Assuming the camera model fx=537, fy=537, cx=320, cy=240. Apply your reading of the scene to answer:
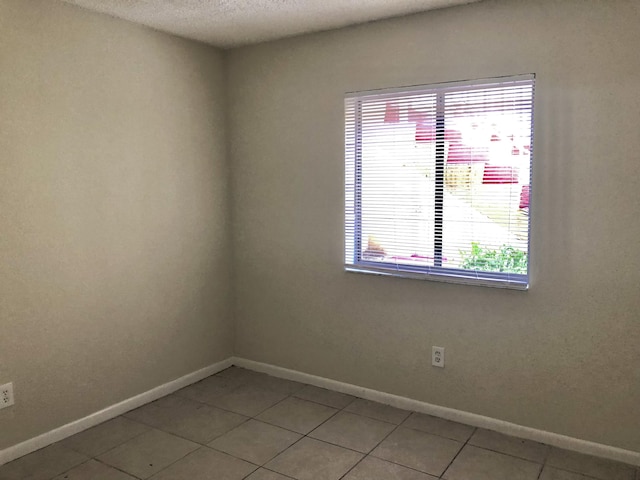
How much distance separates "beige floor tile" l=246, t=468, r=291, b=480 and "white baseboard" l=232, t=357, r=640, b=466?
1054 mm

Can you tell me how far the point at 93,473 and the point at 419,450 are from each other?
5.62 feet

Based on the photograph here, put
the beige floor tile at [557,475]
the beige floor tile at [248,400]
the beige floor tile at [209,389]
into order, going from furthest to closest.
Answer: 1. the beige floor tile at [209,389]
2. the beige floor tile at [248,400]
3. the beige floor tile at [557,475]

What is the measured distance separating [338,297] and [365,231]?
1.66 ft

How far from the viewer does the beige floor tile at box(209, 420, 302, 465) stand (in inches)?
115

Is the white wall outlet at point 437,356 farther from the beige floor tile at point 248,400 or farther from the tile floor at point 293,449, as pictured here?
the beige floor tile at point 248,400

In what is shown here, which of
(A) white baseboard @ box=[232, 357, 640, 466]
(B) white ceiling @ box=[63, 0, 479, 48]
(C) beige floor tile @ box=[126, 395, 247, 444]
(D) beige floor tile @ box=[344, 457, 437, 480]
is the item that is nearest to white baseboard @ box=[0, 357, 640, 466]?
(A) white baseboard @ box=[232, 357, 640, 466]

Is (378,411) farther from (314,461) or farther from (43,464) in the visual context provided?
(43,464)

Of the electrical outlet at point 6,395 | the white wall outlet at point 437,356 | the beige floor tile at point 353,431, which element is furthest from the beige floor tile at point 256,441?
the electrical outlet at point 6,395

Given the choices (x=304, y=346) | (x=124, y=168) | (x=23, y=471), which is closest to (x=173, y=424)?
(x=23, y=471)

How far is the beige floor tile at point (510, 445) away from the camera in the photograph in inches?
113

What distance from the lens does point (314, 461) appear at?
112 inches

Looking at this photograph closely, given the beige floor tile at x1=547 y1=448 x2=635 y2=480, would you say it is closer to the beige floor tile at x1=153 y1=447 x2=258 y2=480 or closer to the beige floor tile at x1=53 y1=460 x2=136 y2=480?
the beige floor tile at x1=153 y1=447 x2=258 y2=480

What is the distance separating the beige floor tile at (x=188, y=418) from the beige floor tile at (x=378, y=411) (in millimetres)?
723

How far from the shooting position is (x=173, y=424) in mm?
3285
